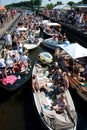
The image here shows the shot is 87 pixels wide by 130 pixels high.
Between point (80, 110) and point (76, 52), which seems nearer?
point (80, 110)

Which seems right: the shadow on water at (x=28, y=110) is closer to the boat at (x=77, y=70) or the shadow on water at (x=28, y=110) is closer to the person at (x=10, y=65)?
the person at (x=10, y=65)

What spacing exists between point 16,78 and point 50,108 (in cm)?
413

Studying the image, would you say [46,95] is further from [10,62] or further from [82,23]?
[82,23]

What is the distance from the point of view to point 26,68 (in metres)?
17.9

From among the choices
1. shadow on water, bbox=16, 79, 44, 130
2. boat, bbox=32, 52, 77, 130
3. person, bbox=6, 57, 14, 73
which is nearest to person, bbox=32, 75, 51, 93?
boat, bbox=32, 52, 77, 130

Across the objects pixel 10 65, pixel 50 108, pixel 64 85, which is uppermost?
pixel 10 65

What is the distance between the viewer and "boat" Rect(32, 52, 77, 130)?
11.6 m

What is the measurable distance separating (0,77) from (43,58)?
540 cm

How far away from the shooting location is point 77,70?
54.8 ft

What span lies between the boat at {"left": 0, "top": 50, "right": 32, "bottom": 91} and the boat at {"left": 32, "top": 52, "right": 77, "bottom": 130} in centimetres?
91

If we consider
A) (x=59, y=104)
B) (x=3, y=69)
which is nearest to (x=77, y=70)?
(x=59, y=104)

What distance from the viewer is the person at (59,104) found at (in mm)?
12648

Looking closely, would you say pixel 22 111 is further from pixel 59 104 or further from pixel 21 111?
pixel 59 104

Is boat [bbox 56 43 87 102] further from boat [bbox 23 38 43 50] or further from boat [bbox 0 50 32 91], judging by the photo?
boat [bbox 23 38 43 50]
